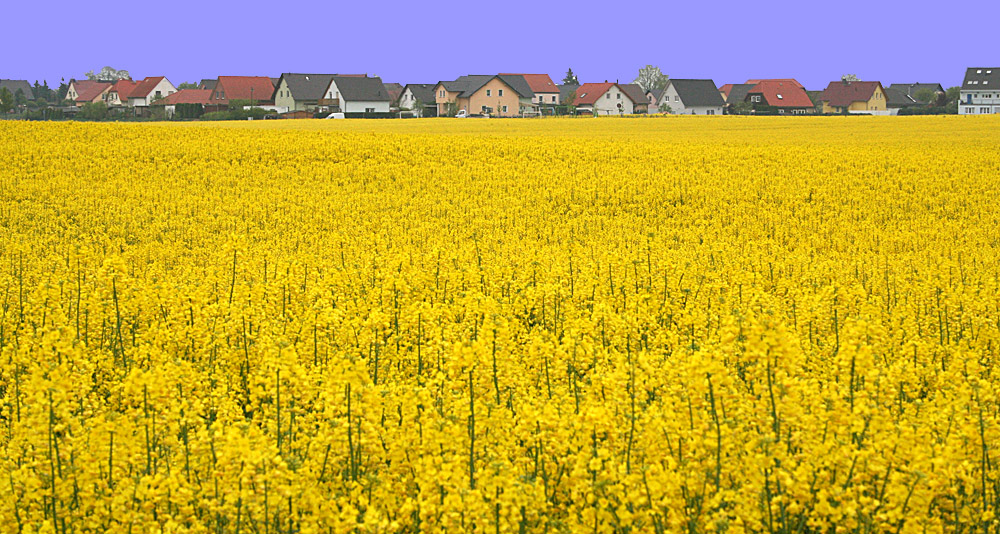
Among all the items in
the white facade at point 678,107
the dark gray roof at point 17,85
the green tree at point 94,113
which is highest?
the dark gray roof at point 17,85

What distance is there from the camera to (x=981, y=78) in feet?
381

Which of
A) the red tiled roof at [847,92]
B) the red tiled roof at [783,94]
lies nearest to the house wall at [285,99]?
the red tiled roof at [783,94]

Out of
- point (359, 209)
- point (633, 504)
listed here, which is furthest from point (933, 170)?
point (633, 504)

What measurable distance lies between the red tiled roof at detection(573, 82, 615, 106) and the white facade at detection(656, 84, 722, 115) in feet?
23.5

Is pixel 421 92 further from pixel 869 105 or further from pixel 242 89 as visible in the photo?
pixel 869 105

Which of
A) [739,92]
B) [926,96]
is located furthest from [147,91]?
[926,96]

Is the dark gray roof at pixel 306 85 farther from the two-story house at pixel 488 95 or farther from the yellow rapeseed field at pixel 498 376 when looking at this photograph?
the yellow rapeseed field at pixel 498 376

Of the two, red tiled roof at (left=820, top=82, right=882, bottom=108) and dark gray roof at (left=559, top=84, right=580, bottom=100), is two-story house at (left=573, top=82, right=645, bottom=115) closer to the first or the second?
dark gray roof at (left=559, top=84, right=580, bottom=100)

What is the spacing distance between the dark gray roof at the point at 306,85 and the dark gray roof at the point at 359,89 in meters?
2.11

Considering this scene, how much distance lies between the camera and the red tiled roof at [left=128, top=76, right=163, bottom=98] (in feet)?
398

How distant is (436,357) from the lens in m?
7.09

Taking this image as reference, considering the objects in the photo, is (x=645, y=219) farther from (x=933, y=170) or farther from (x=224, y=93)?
(x=224, y=93)

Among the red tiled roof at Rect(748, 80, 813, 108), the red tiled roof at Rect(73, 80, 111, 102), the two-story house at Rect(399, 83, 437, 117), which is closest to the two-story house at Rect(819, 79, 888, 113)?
the red tiled roof at Rect(748, 80, 813, 108)

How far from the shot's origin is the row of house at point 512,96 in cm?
10038
